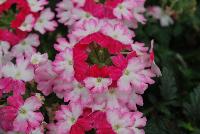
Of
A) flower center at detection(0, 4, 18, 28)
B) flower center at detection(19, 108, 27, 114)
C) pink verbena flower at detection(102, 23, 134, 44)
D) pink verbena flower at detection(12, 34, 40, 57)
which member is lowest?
pink verbena flower at detection(12, 34, 40, 57)

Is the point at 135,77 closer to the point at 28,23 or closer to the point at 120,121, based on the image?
the point at 120,121

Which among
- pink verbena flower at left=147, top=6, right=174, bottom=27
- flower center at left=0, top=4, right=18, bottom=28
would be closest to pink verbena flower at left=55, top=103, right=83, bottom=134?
flower center at left=0, top=4, right=18, bottom=28

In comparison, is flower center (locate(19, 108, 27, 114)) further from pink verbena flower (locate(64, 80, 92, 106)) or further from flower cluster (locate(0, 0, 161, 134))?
pink verbena flower (locate(64, 80, 92, 106))

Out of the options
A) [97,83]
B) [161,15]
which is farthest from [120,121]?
[161,15]

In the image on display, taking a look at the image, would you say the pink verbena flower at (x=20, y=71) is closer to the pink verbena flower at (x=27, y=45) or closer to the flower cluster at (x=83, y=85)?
the flower cluster at (x=83, y=85)

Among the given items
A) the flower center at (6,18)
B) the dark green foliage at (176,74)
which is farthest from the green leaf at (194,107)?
the flower center at (6,18)

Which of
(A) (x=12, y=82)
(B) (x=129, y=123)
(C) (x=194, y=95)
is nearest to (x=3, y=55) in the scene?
(A) (x=12, y=82)

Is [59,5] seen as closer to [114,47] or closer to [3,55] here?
[3,55]
